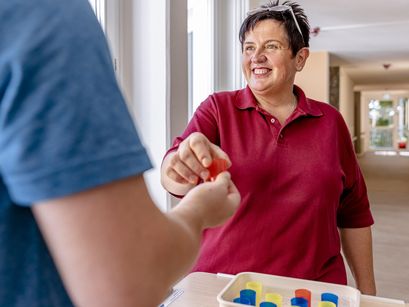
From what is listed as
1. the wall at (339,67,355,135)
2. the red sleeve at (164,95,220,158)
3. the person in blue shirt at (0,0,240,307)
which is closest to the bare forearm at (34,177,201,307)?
the person in blue shirt at (0,0,240,307)

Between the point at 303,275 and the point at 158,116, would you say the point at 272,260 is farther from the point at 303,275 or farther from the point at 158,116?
the point at 158,116

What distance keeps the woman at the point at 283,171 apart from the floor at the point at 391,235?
2.03m

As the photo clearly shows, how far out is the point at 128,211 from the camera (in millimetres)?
369

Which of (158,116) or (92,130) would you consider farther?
(158,116)

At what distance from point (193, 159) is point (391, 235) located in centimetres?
415

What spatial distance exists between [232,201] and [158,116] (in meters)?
1.21

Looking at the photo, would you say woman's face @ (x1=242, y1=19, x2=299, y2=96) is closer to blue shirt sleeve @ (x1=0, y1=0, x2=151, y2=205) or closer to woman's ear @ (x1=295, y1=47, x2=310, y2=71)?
woman's ear @ (x1=295, y1=47, x2=310, y2=71)

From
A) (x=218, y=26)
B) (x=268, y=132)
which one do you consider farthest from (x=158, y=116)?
(x=218, y=26)

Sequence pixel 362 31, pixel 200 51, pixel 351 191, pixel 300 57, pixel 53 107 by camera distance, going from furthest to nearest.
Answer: pixel 362 31 → pixel 200 51 → pixel 300 57 → pixel 351 191 → pixel 53 107

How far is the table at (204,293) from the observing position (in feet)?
3.34

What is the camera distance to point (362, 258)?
1454 mm

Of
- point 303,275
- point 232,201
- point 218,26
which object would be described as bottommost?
point 303,275

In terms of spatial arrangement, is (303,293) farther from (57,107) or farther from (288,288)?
(57,107)


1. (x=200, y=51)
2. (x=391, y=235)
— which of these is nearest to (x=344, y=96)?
(x=391, y=235)
